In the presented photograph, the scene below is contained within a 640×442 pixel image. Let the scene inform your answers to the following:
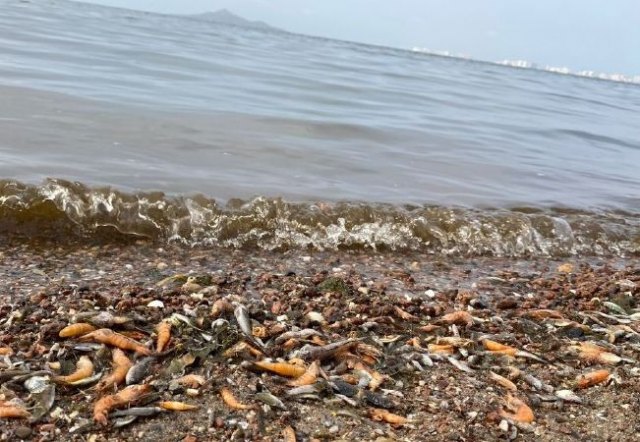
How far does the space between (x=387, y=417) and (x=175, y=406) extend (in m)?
1.29

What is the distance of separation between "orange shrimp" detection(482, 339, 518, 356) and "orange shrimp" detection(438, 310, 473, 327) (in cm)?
40

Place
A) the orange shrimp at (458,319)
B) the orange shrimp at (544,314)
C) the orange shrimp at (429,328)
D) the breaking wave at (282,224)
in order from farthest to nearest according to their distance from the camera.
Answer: the breaking wave at (282,224) < the orange shrimp at (544,314) < the orange shrimp at (458,319) < the orange shrimp at (429,328)

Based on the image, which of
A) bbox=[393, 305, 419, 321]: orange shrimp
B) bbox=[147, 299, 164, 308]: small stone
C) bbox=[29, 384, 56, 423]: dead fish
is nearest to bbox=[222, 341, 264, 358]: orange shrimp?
bbox=[147, 299, 164, 308]: small stone

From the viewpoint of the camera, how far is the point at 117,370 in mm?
4129

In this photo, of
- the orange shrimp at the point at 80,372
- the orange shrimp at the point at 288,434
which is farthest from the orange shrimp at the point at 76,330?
the orange shrimp at the point at 288,434

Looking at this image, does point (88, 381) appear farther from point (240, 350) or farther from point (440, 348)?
point (440, 348)

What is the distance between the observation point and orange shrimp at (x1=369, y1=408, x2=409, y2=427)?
12.7 feet

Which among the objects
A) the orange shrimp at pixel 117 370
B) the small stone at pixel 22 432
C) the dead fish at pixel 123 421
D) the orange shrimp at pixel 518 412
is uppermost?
the orange shrimp at pixel 518 412

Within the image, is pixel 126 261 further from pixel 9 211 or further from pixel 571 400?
pixel 571 400

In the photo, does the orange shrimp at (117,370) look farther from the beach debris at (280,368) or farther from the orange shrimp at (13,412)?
the beach debris at (280,368)

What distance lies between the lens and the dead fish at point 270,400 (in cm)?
389

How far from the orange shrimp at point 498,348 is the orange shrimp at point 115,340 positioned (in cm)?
263

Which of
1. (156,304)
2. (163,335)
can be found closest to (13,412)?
(163,335)

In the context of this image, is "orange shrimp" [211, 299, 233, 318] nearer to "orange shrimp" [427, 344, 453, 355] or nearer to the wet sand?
the wet sand
